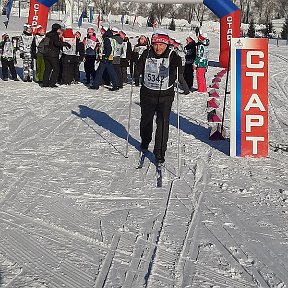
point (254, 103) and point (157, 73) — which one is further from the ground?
point (157, 73)

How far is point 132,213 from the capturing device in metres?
4.81

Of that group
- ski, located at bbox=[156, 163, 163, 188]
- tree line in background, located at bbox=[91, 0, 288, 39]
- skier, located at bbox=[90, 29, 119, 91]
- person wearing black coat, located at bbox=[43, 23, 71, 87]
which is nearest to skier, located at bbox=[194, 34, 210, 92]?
skier, located at bbox=[90, 29, 119, 91]

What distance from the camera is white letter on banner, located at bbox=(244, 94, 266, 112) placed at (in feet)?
22.7

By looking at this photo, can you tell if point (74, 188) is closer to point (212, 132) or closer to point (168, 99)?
point (168, 99)

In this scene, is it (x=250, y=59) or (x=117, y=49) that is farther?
(x=117, y=49)

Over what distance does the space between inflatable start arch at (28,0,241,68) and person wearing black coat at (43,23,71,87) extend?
3.51 m

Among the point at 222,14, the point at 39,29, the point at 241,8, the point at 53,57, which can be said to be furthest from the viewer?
the point at 241,8

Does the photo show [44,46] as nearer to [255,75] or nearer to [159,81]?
[159,81]

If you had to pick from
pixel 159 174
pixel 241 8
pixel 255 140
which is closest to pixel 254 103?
pixel 255 140

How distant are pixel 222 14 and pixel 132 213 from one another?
13867 mm

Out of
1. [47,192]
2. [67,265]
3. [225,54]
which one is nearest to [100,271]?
[67,265]

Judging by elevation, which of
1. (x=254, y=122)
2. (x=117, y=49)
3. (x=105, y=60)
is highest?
(x=117, y=49)

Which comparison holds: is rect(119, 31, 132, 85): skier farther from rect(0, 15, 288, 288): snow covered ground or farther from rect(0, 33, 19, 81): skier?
rect(0, 15, 288, 288): snow covered ground

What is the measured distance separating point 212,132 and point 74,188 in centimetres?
317
